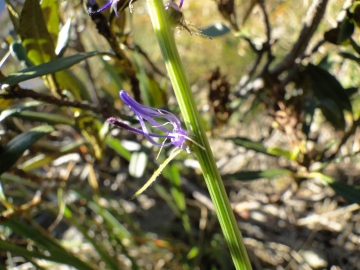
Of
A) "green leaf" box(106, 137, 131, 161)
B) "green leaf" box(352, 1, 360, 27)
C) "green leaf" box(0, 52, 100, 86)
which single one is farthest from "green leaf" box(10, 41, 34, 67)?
"green leaf" box(352, 1, 360, 27)

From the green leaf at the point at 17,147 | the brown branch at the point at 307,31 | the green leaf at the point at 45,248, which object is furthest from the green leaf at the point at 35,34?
the brown branch at the point at 307,31

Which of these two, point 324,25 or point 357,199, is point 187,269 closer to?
point 357,199

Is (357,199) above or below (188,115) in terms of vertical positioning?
below

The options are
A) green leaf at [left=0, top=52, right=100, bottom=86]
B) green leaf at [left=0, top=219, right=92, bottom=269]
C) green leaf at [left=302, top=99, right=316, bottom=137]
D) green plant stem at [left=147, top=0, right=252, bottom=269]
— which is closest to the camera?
green plant stem at [left=147, top=0, right=252, bottom=269]

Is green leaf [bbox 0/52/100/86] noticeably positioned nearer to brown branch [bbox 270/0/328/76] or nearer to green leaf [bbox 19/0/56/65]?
green leaf [bbox 19/0/56/65]

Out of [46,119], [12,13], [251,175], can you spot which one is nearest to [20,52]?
[12,13]

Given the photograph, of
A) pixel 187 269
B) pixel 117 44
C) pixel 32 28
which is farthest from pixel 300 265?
pixel 32 28

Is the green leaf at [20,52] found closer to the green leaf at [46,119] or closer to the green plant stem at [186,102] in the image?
the green leaf at [46,119]
